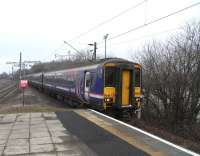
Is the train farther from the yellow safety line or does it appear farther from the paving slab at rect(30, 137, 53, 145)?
the paving slab at rect(30, 137, 53, 145)

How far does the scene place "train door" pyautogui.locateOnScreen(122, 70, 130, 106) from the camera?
16.2 meters

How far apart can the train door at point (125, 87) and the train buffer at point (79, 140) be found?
4.31 metres

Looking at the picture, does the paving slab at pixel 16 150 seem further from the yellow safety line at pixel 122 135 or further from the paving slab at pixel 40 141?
the yellow safety line at pixel 122 135

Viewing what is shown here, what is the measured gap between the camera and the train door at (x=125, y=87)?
16.2m

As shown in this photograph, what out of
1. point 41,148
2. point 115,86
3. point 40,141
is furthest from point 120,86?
point 41,148

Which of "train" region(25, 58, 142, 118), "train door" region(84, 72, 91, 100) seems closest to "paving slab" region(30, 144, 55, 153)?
"train" region(25, 58, 142, 118)

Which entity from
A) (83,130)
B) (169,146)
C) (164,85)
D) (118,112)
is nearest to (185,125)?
(164,85)

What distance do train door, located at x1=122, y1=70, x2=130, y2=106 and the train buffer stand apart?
4.31 meters

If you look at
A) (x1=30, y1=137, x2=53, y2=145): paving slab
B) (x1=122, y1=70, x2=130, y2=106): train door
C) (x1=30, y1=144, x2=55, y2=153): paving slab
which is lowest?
(x1=30, y1=144, x2=55, y2=153): paving slab

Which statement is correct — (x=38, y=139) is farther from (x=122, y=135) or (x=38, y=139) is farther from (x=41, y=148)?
(x=122, y=135)

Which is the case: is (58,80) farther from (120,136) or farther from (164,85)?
(120,136)

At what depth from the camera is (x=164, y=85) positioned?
22.4 m

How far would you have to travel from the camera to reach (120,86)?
52.5ft

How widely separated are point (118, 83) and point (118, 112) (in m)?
1.40
